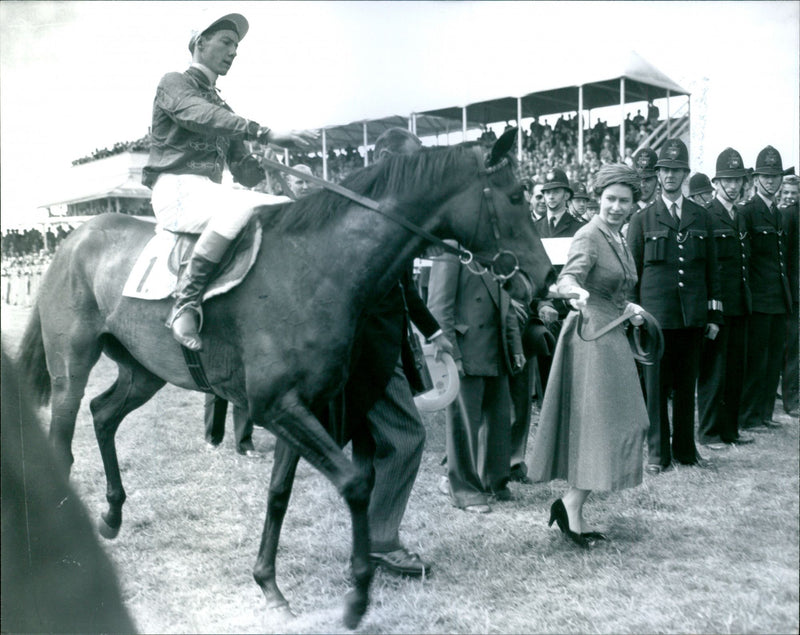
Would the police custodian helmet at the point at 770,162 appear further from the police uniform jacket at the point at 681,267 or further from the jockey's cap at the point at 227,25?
the jockey's cap at the point at 227,25

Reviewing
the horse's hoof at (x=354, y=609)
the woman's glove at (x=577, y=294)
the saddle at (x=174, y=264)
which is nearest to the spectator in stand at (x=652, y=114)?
the woman's glove at (x=577, y=294)

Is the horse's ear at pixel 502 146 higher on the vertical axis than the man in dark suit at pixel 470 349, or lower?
higher

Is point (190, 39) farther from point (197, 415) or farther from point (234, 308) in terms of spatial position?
point (197, 415)

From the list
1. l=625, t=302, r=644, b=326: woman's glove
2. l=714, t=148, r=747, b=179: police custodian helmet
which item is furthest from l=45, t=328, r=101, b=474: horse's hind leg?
l=714, t=148, r=747, b=179: police custodian helmet

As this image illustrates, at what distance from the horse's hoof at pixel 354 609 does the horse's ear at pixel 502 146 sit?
1.95m

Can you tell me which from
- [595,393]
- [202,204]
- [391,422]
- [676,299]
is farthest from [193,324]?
[676,299]

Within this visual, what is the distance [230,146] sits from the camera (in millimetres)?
4168

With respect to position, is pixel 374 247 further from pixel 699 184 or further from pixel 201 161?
pixel 699 184

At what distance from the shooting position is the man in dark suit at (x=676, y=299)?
571 cm

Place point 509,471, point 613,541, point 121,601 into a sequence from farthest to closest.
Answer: point 509,471, point 613,541, point 121,601

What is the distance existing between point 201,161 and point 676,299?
3582mm

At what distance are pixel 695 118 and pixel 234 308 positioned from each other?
250 centimetres

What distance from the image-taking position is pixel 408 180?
11.2ft

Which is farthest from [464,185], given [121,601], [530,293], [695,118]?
[121,601]
